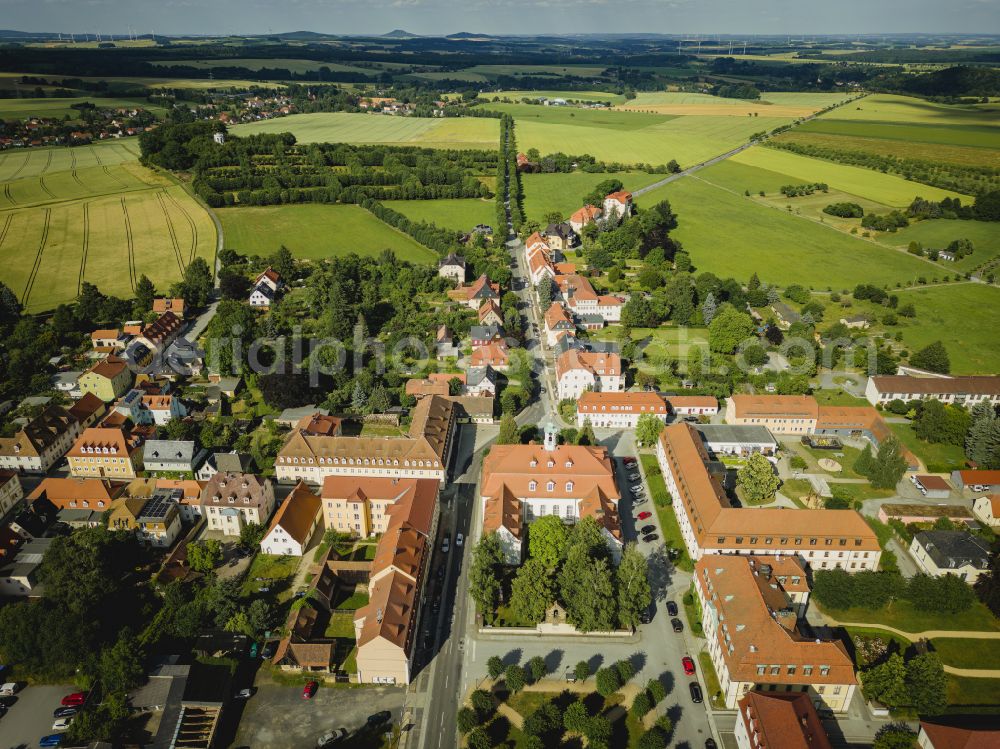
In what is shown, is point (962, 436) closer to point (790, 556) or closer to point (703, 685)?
point (790, 556)

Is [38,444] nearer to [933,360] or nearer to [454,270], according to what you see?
[454,270]

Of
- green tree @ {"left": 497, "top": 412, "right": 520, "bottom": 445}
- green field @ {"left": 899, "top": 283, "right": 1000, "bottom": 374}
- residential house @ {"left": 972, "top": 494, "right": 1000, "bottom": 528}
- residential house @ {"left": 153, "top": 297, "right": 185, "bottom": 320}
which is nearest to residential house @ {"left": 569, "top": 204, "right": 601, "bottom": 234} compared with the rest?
green field @ {"left": 899, "top": 283, "right": 1000, "bottom": 374}

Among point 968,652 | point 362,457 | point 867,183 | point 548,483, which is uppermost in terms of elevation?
point 867,183

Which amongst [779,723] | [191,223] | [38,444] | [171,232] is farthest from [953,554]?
[191,223]

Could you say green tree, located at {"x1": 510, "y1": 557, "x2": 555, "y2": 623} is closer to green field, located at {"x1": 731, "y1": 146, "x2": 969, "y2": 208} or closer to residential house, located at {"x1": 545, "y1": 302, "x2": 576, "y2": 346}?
residential house, located at {"x1": 545, "y1": 302, "x2": 576, "y2": 346}

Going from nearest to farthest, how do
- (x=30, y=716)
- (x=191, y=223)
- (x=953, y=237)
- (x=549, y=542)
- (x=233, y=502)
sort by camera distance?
(x=30, y=716)
(x=549, y=542)
(x=233, y=502)
(x=953, y=237)
(x=191, y=223)

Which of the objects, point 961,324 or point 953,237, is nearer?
point 961,324

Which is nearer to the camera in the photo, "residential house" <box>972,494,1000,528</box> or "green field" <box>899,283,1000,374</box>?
"residential house" <box>972,494,1000,528</box>

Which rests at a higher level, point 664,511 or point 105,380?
point 105,380
